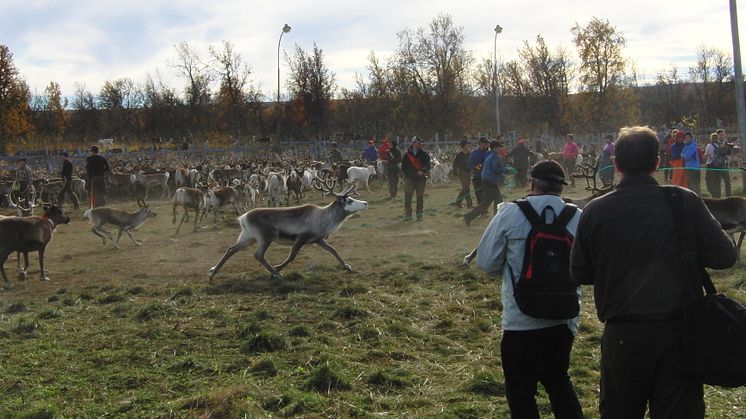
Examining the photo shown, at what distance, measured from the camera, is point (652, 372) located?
10.7ft

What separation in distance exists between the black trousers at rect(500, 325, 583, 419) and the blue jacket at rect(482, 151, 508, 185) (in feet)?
38.2

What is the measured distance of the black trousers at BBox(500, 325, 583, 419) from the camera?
397cm

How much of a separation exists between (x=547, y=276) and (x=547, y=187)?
0.55 metres

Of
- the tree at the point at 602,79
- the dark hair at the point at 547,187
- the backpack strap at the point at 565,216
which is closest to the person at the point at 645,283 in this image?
the backpack strap at the point at 565,216

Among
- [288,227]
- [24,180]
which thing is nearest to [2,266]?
[288,227]

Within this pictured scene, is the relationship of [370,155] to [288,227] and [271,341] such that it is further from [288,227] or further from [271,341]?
[271,341]

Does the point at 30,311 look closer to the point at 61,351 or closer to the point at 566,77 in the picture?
the point at 61,351

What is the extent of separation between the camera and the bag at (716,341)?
314cm

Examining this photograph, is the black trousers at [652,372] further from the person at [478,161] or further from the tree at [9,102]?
the tree at [9,102]

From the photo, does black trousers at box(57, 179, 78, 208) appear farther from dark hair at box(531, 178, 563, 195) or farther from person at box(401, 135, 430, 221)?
dark hair at box(531, 178, 563, 195)

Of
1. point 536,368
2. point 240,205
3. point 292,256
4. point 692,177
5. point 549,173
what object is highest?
point 549,173

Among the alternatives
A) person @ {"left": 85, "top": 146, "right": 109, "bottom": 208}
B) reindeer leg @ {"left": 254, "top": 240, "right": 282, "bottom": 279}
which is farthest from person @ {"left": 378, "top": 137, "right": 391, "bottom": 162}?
reindeer leg @ {"left": 254, "top": 240, "right": 282, "bottom": 279}

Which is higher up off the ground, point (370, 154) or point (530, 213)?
point (370, 154)

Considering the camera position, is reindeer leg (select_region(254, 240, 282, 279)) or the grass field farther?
reindeer leg (select_region(254, 240, 282, 279))
